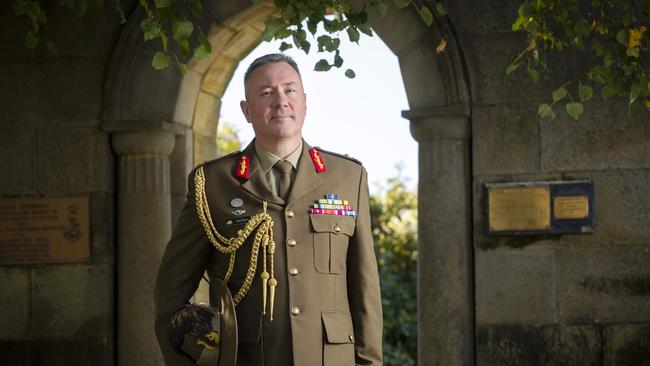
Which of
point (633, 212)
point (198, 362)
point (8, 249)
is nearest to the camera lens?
point (198, 362)

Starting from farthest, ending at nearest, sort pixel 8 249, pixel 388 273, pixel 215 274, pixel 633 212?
pixel 388 273 → pixel 8 249 → pixel 633 212 → pixel 215 274

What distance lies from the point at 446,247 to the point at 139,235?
65.3 inches

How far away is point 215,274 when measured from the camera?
12.2 ft

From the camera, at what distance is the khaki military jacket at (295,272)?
11.7ft

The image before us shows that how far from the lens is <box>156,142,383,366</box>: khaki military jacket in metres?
3.56

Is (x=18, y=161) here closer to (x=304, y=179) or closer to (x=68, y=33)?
(x=68, y=33)

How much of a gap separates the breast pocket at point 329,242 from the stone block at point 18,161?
3324 millimetres

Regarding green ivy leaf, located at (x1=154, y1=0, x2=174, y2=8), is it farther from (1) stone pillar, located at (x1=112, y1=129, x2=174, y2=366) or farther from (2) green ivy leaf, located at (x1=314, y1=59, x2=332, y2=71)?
(1) stone pillar, located at (x1=112, y1=129, x2=174, y2=366)

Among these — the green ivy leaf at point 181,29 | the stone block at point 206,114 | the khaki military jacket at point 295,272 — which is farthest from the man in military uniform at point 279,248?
the stone block at point 206,114

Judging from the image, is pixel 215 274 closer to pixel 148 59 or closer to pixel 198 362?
pixel 198 362

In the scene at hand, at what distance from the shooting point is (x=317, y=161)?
3781 mm

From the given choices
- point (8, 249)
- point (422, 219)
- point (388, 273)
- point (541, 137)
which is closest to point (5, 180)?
point (8, 249)

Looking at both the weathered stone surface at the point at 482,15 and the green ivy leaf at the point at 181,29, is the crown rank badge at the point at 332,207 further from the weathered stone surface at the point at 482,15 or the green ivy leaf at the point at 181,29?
the weathered stone surface at the point at 482,15

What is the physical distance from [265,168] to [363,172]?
35 centimetres
